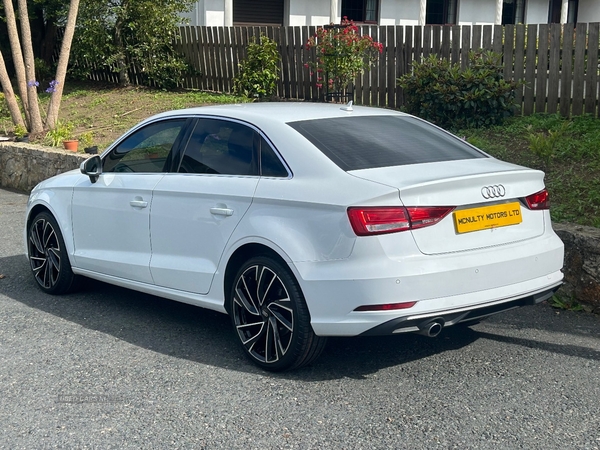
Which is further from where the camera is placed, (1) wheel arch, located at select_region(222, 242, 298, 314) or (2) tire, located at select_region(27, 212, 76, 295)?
(2) tire, located at select_region(27, 212, 76, 295)

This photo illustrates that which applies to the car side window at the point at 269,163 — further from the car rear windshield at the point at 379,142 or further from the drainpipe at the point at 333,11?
the drainpipe at the point at 333,11

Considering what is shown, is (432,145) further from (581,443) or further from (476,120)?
(476,120)

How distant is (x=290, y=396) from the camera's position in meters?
4.62

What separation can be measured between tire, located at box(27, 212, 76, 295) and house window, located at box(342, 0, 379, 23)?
18.1 metres

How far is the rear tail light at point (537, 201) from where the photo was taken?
4.95 meters

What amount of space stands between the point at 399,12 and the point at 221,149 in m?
20.0

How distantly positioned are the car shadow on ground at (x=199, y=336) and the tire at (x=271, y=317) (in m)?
0.14

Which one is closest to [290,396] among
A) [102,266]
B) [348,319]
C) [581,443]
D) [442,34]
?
[348,319]

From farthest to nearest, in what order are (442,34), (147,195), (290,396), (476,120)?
(442,34), (476,120), (147,195), (290,396)

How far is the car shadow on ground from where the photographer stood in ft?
17.0

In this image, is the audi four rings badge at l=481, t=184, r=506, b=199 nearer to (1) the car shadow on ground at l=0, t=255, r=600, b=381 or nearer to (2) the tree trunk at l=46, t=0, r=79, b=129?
(1) the car shadow on ground at l=0, t=255, r=600, b=381

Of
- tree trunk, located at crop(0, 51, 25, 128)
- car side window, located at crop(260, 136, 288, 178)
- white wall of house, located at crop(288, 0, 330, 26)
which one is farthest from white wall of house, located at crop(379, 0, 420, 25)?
car side window, located at crop(260, 136, 288, 178)

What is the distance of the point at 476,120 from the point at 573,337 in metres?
5.68

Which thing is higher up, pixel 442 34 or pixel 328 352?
pixel 442 34
